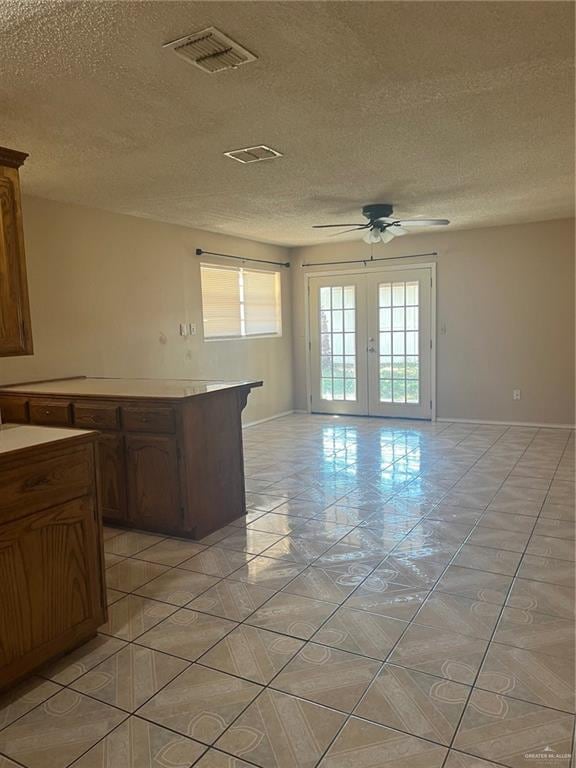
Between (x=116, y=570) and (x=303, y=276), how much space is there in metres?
5.38

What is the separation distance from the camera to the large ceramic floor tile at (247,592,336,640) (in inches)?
90.7

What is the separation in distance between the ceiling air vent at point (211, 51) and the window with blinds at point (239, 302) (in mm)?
3871

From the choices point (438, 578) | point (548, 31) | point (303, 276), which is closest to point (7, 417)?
point (438, 578)

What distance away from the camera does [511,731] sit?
1695 millimetres

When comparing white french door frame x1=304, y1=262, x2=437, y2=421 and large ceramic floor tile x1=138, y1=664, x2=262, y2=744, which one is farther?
white french door frame x1=304, y1=262, x2=437, y2=421

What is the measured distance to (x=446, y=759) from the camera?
160cm

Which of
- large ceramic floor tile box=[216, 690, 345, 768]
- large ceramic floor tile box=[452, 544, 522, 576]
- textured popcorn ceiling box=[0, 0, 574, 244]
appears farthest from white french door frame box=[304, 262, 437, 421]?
large ceramic floor tile box=[216, 690, 345, 768]

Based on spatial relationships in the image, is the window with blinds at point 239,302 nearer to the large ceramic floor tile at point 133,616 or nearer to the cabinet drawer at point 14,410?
the cabinet drawer at point 14,410

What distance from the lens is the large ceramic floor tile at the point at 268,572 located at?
8.93 ft

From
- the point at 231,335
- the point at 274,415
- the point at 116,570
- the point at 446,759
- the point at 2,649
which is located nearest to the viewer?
the point at 446,759

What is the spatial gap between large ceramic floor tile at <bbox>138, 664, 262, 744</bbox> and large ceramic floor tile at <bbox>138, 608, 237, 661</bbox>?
0.46ft

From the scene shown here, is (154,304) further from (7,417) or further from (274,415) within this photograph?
(274,415)

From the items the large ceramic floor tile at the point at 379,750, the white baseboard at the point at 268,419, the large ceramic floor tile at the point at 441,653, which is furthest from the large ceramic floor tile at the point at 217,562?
the white baseboard at the point at 268,419

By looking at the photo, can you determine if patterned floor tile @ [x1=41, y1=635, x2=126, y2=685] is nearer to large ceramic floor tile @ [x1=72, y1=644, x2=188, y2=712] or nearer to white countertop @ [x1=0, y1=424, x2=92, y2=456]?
large ceramic floor tile @ [x1=72, y1=644, x2=188, y2=712]
